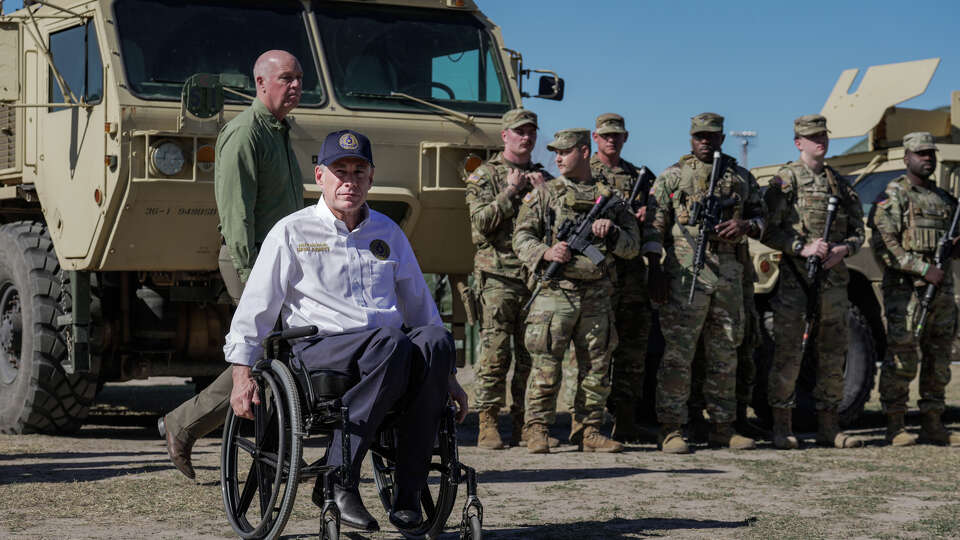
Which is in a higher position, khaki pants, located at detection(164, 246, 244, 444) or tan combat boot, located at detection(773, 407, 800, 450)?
khaki pants, located at detection(164, 246, 244, 444)

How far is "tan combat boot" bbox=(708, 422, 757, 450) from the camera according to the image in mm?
8781

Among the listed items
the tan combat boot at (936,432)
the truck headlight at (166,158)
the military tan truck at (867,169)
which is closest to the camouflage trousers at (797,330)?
the military tan truck at (867,169)

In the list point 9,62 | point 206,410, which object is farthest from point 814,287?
point 9,62

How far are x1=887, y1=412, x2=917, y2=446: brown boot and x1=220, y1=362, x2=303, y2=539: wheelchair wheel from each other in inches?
200

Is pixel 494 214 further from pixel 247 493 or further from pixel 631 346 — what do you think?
pixel 247 493

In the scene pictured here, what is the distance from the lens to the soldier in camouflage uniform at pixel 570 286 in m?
8.34

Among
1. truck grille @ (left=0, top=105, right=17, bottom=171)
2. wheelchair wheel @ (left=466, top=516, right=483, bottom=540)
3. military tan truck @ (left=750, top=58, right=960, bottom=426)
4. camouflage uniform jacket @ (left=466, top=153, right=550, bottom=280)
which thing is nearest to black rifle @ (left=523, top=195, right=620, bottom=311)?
camouflage uniform jacket @ (left=466, top=153, right=550, bottom=280)

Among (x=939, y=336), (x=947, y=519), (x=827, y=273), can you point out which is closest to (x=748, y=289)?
(x=827, y=273)

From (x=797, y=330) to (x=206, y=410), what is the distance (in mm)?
4290

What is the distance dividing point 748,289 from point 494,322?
175cm

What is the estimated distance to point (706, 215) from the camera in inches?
339

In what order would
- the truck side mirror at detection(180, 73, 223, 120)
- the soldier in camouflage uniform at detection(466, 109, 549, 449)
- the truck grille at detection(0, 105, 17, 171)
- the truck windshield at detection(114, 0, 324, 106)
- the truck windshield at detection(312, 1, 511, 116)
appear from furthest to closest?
1. the truck grille at detection(0, 105, 17, 171)
2. the truck windshield at detection(312, 1, 511, 116)
3. the soldier in camouflage uniform at detection(466, 109, 549, 449)
4. the truck windshield at detection(114, 0, 324, 106)
5. the truck side mirror at detection(180, 73, 223, 120)

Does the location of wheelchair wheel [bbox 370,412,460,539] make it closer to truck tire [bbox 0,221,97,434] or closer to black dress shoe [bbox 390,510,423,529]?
black dress shoe [bbox 390,510,423,529]

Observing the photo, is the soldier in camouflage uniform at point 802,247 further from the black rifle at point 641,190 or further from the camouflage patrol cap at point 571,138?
the camouflage patrol cap at point 571,138
